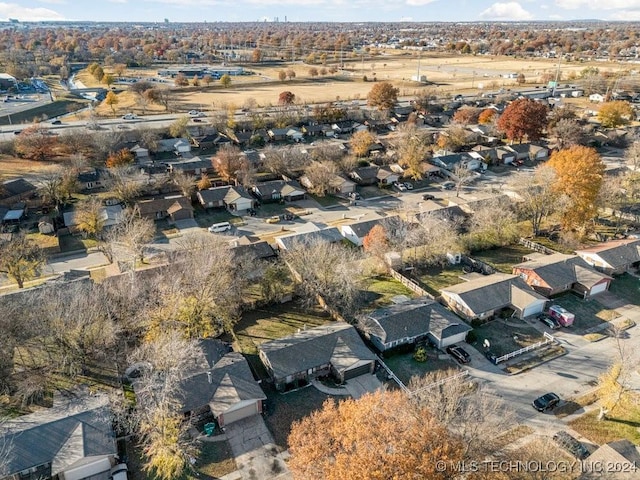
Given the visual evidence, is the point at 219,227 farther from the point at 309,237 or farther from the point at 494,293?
the point at 494,293

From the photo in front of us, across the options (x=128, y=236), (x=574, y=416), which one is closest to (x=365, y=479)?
(x=574, y=416)

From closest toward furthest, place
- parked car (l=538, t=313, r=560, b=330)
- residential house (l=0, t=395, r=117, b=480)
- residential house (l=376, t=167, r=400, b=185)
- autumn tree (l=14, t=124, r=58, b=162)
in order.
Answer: residential house (l=0, t=395, r=117, b=480)
parked car (l=538, t=313, r=560, b=330)
residential house (l=376, t=167, r=400, b=185)
autumn tree (l=14, t=124, r=58, b=162)

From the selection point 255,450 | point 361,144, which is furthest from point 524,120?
point 255,450

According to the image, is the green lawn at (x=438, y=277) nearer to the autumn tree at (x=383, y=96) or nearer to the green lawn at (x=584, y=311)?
the green lawn at (x=584, y=311)

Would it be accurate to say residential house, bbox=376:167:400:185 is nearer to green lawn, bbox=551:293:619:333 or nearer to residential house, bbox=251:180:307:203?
residential house, bbox=251:180:307:203

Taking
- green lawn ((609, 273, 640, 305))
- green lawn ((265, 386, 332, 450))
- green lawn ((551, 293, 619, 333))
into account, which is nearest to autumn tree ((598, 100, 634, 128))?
green lawn ((609, 273, 640, 305))

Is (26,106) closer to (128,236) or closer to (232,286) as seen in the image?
(128,236)
